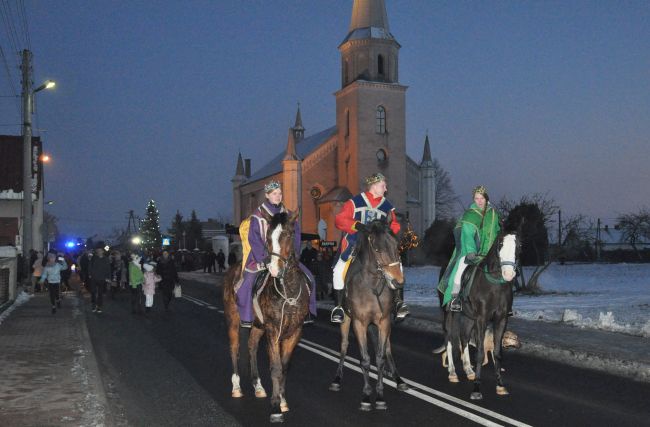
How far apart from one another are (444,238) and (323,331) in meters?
39.1

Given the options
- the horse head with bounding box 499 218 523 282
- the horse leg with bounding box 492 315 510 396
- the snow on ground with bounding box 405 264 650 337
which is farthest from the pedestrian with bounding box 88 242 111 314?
the horse head with bounding box 499 218 523 282

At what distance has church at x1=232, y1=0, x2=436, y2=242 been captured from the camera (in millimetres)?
59062

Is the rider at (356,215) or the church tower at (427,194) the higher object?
the church tower at (427,194)

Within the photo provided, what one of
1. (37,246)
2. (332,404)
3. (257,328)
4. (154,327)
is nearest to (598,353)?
(332,404)

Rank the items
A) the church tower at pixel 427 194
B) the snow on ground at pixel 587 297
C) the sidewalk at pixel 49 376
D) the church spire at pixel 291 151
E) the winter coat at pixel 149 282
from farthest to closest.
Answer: the church tower at pixel 427 194 < the church spire at pixel 291 151 < the winter coat at pixel 149 282 < the snow on ground at pixel 587 297 < the sidewalk at pixel 49 376

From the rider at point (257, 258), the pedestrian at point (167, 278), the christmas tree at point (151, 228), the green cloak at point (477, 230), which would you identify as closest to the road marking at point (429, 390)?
the green cloak at point (477, 230)

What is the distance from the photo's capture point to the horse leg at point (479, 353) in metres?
8.63

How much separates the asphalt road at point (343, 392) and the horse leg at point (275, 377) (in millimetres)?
249

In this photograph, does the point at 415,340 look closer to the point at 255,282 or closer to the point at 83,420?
the point at 255,282

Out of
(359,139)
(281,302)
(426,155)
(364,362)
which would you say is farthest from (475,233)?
(426,155)

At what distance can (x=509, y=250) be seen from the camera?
879cm

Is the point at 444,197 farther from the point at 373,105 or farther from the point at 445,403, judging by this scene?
the point at 445,403

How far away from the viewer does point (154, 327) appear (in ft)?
59.9

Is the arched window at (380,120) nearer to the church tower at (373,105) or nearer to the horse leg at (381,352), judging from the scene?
the church tower at (373,105)
